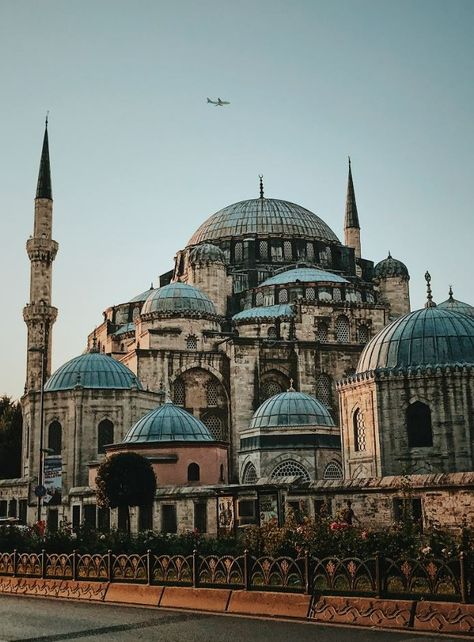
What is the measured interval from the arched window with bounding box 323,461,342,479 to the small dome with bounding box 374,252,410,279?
23.2 meters

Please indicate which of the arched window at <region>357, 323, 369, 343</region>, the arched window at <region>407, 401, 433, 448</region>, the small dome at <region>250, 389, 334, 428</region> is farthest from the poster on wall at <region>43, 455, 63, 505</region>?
the arched window at <region>357, 323, 369, 343</region>

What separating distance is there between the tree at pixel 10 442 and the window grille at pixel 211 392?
11692mm

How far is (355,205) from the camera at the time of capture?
63.0 m

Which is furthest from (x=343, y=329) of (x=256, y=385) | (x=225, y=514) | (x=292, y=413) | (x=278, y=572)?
(x=278, y=572)

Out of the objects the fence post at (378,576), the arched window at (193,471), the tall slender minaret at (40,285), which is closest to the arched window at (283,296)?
the tall slender minaret at (40,285)

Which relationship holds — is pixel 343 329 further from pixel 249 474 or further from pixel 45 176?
pixel 45 176

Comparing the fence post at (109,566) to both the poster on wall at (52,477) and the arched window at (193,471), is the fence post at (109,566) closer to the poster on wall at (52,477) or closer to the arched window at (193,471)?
the poster on wall at (52,477)

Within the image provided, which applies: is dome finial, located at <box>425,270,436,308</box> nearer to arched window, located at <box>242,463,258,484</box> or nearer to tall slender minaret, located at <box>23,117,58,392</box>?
arched window, located at <box>242,463,258,484</box>

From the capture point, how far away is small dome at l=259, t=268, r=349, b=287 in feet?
152

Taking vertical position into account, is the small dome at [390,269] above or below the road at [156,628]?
above

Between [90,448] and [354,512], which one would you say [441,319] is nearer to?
[354,512]

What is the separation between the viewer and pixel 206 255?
4775 centimetres

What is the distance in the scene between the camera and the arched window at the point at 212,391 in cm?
4034

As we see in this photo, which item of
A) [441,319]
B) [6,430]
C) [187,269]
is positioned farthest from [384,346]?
[6,430]
